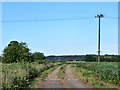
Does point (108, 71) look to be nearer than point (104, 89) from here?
No

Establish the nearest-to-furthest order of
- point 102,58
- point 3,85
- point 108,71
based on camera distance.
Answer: point 3,85
point 108,71
point 102,58

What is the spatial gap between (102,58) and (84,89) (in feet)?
274

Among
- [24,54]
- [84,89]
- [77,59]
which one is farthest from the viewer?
[77,59]

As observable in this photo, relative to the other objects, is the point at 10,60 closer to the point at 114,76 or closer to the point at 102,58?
the point at 114,76

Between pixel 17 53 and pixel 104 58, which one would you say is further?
pixel 104 58

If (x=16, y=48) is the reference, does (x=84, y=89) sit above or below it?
below

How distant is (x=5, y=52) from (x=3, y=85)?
30.4 meters

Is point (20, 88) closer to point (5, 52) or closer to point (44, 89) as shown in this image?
point (44, 89)

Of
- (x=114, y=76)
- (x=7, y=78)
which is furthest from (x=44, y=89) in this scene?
(x=114, y=76)

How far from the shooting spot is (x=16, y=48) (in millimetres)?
37625

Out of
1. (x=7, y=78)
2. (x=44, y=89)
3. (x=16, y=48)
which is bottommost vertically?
(x=44, y=89)

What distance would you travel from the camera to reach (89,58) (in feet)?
318

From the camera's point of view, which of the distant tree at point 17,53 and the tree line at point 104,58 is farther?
the tree line at point 104,58

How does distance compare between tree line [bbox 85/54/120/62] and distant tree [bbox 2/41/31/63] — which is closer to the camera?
distant tree [bbox 2/41/31/63]
